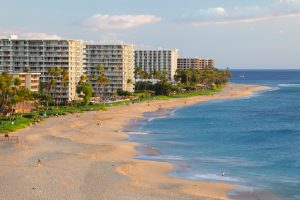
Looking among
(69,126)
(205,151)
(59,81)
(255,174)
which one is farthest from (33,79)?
(255,174)

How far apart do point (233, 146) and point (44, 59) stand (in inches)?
2807

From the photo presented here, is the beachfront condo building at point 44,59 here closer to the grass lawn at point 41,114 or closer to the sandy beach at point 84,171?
the grass lawn at point 41,114

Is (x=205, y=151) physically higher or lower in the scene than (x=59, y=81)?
lower

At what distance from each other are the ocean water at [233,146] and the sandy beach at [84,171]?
270 cm

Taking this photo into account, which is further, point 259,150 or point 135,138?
point 135,138

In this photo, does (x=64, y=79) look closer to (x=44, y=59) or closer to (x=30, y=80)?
(x=30, y=80)

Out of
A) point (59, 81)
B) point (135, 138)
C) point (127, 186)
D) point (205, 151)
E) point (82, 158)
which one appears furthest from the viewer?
point (59, 81)

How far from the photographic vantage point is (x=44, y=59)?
4943 inches

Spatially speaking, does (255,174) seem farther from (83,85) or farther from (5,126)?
(83,85)

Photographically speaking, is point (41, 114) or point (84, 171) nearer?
point (84, 171)

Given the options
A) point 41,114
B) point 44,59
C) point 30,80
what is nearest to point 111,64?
point 44,59

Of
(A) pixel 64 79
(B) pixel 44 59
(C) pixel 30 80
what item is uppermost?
(B) pixel 44 59

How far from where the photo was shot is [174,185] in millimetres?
43562

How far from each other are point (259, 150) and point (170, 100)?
280 ft
